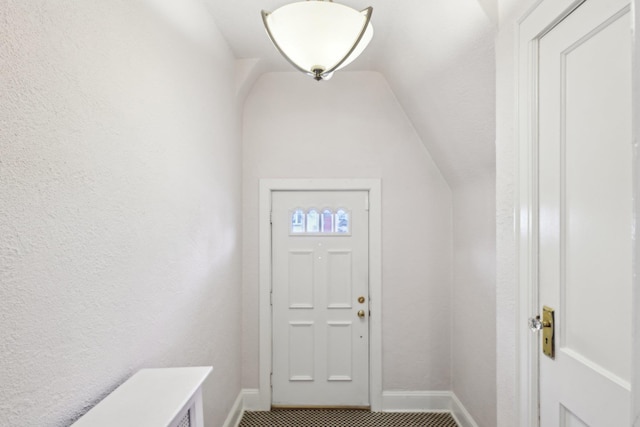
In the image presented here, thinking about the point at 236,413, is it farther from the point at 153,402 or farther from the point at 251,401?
the point at 153,402

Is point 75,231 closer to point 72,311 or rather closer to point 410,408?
point 72,311

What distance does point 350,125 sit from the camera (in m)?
2.86

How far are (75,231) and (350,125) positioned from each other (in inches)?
87.8

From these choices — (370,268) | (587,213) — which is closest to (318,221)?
(370,268)

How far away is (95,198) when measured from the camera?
1.05 m

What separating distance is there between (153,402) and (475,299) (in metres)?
2.07

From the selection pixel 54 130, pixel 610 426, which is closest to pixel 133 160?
pixel 54 130

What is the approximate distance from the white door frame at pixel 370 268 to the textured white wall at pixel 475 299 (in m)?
0.58

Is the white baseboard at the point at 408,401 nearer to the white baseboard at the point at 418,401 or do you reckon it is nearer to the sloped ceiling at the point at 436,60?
the white baseboard at the point at 418,401

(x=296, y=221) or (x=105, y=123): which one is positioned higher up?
(x=105, y=123)

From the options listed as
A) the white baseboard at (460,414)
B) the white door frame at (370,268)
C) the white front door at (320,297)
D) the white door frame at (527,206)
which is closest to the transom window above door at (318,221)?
the white front door at (320,297)

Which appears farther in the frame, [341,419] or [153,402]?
[341,419]

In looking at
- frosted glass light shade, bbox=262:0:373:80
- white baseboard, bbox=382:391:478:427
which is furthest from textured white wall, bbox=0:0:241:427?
white baseboard, bbox=382:391:478:427

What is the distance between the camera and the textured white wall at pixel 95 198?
79 cm
